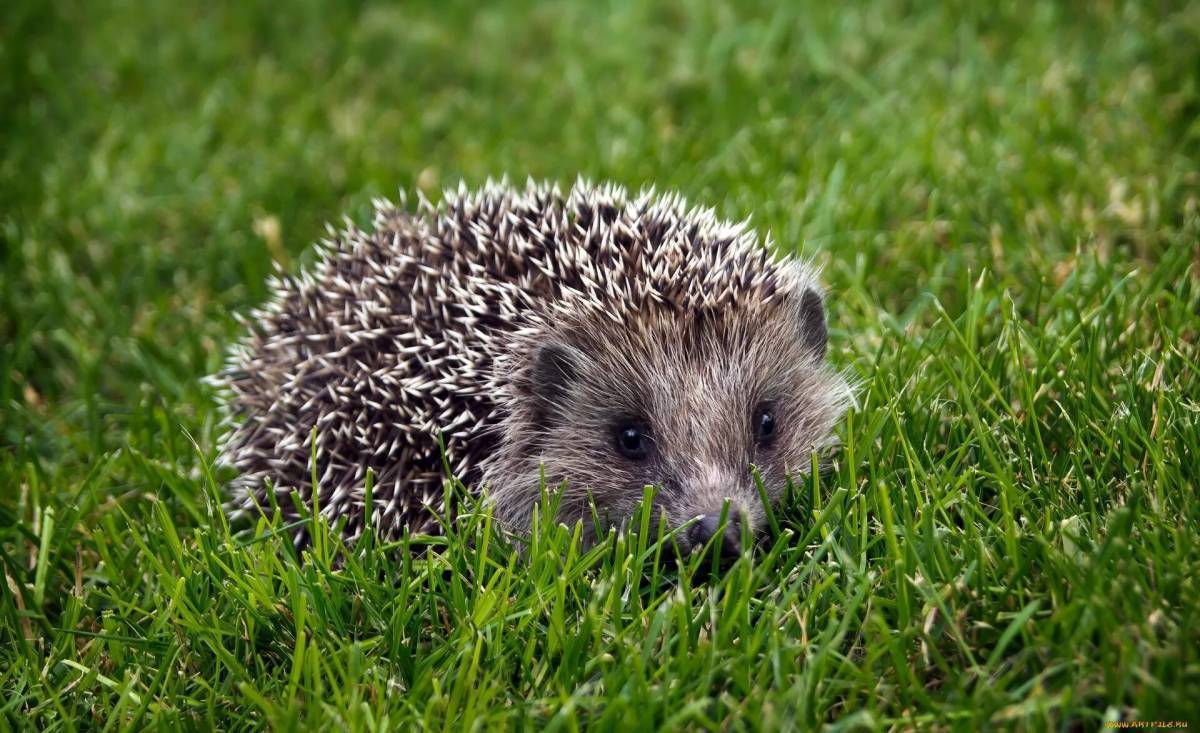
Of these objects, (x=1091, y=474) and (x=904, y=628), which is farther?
(x=1091, y=474)

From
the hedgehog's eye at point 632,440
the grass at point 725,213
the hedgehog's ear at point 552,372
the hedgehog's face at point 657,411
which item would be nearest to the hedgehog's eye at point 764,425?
the hedgehog's face at point 657,411

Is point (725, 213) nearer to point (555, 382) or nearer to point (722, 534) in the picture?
point (555, 382)

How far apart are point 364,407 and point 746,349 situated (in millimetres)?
1333

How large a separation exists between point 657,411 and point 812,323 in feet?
2.36

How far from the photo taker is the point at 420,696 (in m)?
3.04

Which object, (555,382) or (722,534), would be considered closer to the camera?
(722,534)

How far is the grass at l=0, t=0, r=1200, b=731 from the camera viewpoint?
115 inches

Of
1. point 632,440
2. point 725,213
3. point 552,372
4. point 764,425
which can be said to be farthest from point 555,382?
point 725,213

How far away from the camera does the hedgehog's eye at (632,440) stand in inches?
149

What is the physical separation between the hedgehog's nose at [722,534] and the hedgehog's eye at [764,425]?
0.51m

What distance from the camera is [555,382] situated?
3.85m

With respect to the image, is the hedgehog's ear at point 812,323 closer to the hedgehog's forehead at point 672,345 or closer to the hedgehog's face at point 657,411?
the hedgehog's face at point 657,411

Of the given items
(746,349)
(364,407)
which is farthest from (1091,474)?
(364,407)

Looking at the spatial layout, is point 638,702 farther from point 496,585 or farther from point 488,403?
point 488,403
